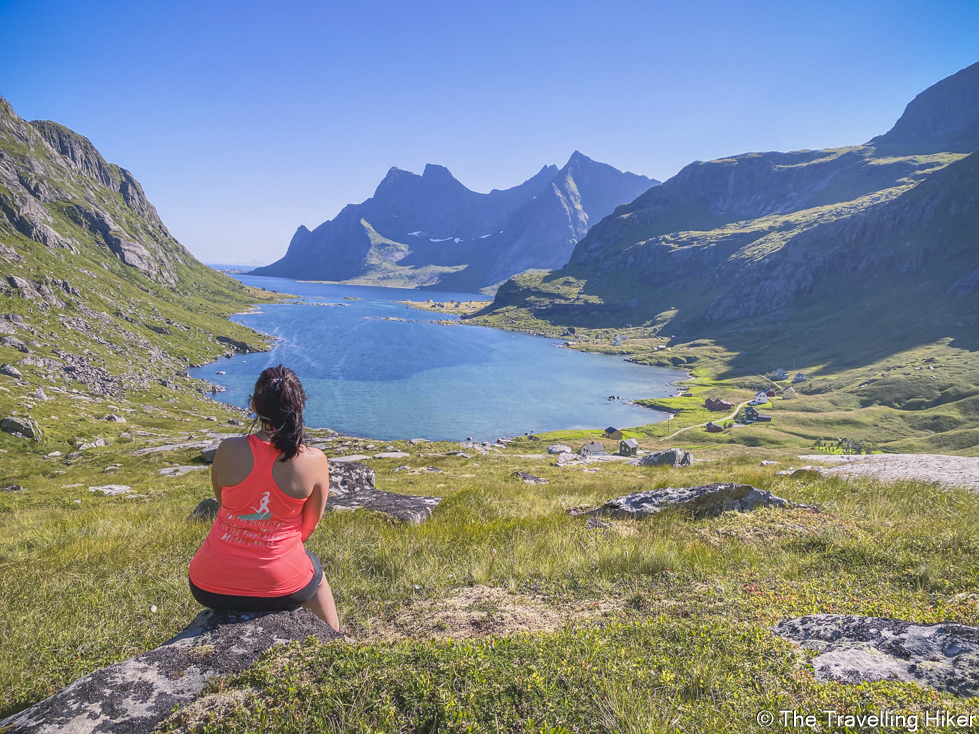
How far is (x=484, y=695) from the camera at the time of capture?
12.2 ft

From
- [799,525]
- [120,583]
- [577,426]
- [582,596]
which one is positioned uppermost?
[120,583]

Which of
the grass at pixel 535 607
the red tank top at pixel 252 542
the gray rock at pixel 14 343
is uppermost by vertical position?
the gray rock at pixel 14 343

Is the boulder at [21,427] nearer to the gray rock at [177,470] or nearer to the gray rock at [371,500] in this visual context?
the gray rock at [177,470]

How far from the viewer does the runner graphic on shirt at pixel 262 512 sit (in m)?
4.74

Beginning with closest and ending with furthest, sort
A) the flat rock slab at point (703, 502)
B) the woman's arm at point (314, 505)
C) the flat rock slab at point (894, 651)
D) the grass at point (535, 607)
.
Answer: the grass at point (535, 607) < the flat rock slab at point (894, 651) < the woman's arm at point (314, 505) < the flat rock slab at point (703, 502)

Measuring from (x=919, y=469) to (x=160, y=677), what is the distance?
23641 mm

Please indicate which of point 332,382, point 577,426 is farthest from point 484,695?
point 332,382

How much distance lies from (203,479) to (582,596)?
123 ft

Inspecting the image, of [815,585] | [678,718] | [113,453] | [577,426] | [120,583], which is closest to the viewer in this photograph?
[678,718]

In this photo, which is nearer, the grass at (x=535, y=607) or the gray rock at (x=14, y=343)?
the grass at (x=535, y=607)

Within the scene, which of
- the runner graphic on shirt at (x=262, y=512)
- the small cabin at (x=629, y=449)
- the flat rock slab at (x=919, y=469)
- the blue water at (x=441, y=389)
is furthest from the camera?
the blue water at (x=441, y=389)

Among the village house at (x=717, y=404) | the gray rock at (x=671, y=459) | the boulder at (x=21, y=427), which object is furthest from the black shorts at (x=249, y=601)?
the village house at (x=717, y=404)

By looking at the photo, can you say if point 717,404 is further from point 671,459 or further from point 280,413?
point 280,413

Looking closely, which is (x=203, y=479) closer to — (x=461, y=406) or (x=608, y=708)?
(x=608, y=708)
